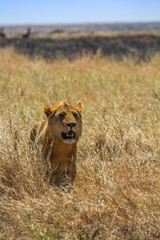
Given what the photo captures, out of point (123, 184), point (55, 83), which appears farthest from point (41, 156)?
point (55, 83)

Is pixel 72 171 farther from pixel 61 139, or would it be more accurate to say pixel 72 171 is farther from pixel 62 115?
pixel 62 115

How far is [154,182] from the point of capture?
3.06 metres

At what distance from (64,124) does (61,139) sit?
0.20m

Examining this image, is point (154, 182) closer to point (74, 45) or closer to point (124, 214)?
point (124, 214)

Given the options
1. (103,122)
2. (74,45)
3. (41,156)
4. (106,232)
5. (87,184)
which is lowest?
(106,232)

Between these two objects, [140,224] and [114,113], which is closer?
[140,224]

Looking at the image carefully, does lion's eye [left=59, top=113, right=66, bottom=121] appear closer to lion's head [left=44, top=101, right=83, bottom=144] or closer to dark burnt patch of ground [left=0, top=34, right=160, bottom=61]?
lion's head [left=44, top=101, right=83, bottom=144]

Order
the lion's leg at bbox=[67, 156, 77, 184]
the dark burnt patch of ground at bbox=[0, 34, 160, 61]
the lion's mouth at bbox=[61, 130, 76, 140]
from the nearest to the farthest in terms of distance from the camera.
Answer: the lion's mouth at bbox=[61, 130, 76, 140], the lion's leg at bbox=[67, 156, 77, 184], the dark burnt patch of ground at bbox=[0, 34, 160, 61]

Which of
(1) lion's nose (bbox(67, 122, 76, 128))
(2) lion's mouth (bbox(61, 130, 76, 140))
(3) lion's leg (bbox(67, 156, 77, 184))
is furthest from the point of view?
(3) lion's leg (bbox(67, 156, 77, 184))

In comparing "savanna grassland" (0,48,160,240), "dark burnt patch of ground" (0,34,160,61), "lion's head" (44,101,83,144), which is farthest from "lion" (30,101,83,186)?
"dark burnt patch of ground" (0,34,160,61)

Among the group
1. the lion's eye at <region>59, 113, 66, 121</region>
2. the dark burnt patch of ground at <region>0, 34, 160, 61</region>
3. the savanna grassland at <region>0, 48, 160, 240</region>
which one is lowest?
the savanna grassland at <region>0, 48, 160, 240</region>

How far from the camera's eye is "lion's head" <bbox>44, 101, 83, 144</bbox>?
2.96m

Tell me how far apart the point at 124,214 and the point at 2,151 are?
4.95 ft

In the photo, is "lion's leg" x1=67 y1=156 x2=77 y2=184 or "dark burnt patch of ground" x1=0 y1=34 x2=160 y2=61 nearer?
"lion's leg" x1=67 y1=156 x2=77 y2=184
